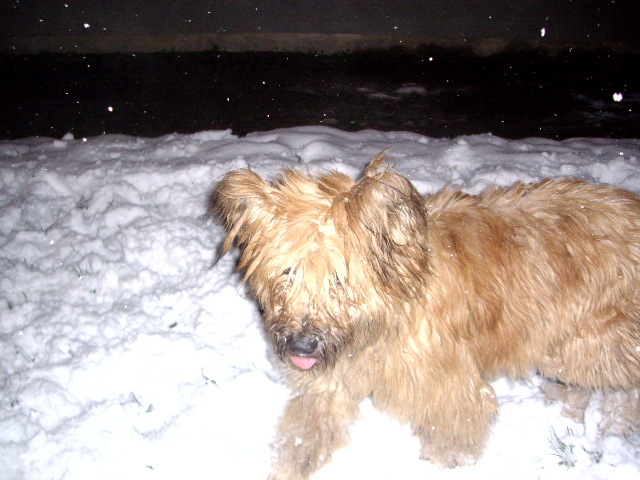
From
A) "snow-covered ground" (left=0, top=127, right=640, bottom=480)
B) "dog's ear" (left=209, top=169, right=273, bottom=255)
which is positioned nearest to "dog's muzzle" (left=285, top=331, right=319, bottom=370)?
"dog's ear" (left=209, top=169, right=273, bottom=255)

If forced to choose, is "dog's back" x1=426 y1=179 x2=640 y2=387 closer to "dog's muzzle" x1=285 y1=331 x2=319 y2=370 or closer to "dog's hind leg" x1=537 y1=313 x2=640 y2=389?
"dog's hind leg" x1=537 y1=313 x2=640 y2=389

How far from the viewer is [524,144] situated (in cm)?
700

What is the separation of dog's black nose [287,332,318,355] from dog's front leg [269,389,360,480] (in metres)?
0.88

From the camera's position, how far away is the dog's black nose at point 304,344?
7.35ft

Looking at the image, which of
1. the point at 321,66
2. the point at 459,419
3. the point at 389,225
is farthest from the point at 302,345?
the point at 321,66

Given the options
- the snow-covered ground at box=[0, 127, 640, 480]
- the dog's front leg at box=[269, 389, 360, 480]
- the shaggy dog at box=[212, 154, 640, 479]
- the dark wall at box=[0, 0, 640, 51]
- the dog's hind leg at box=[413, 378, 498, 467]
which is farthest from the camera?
the dark wall at box=[0, 0, 640, 51]

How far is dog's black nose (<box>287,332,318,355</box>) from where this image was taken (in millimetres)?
2240

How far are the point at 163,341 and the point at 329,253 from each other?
2.45 m

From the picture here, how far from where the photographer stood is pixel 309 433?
317 cm

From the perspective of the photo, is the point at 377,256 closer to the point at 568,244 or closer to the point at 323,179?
the point at 323,179

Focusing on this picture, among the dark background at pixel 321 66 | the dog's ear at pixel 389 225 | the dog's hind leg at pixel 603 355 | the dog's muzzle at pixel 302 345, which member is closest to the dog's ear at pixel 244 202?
the dog's ear at pixel 389 225

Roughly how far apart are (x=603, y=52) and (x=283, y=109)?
10464 mm

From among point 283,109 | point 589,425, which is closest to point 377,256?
point 589,425

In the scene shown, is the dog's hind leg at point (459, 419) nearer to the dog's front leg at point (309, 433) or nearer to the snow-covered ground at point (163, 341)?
the snow-covered ground at point (163, 341)
